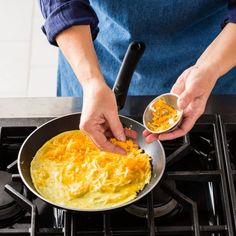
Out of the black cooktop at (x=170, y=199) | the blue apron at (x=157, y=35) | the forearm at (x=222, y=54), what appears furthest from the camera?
the blue apron at (x=157, y=35)

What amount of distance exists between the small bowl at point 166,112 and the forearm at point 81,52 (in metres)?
0.12

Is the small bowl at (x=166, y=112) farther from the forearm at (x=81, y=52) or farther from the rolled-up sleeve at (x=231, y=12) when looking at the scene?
the rolled-up sleeve at (x=231, y=12)

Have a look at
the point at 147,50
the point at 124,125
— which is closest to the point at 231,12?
the point at 147,50

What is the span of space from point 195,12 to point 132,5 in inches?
6.0

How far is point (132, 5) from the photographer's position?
38.2 inches

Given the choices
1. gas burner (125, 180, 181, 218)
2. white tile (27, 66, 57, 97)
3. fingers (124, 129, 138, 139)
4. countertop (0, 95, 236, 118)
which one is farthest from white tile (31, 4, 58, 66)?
gas burner (125, 180, 181, 218)

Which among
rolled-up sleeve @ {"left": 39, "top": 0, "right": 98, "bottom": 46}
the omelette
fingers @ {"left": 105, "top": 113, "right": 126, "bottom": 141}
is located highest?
rolled-up sleeve @ {"left": 39, "top": 0, "right": 98, "bottom": 46}

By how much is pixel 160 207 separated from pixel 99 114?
0.21 metres

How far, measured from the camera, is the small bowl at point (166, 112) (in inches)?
31.0

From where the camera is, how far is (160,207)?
78cm

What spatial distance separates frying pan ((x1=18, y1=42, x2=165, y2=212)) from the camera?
79 cm

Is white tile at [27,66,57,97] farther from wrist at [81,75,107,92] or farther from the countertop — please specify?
wrist at [81,75,107,92]

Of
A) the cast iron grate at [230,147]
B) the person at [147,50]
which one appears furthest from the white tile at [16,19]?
the cast iron grate at [230,147]

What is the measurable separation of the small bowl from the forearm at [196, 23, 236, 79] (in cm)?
9
